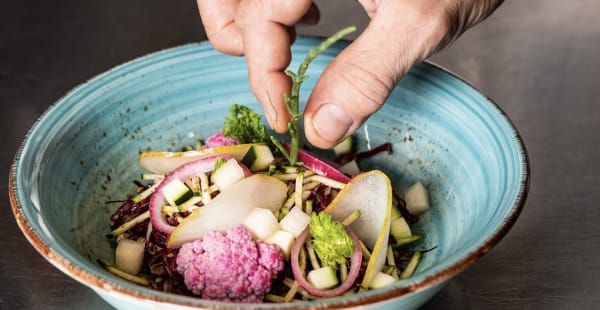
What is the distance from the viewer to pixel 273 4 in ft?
4.44

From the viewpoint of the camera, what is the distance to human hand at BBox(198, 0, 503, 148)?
114 centimetres

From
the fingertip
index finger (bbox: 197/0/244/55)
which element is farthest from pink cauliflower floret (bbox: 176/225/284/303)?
index finger (bbox: 197/0/244/55)

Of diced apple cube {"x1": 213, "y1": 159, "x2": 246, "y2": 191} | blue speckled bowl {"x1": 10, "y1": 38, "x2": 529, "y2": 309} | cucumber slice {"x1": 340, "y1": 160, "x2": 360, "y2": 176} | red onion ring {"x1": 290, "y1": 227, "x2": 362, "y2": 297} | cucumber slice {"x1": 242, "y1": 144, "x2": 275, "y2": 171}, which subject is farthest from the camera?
cucumber slice {"x1": 340, "y1": 160, "x2": 360, "y2": 176}

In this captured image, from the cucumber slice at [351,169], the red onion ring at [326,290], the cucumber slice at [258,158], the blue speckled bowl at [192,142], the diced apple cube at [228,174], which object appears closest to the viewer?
the blue speckled bowl at [192,142]

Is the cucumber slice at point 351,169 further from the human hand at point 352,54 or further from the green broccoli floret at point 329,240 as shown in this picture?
the green broccoli floret at point 329,240

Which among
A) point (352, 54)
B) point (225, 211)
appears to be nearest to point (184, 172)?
point (225, 211)

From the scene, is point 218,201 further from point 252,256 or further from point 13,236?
point 13,236

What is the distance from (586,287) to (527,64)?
88 centimetres

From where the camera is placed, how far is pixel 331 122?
1186 millimetres

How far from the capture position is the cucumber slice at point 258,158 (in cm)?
133

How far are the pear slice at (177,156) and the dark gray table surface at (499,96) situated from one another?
0.27 m

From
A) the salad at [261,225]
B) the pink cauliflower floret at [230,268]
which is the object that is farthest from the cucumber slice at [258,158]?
the pink cauliflower floret at [230,268]

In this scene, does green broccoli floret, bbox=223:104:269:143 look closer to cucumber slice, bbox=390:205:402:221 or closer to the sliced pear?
the sliced pear

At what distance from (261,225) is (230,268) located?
97mm
